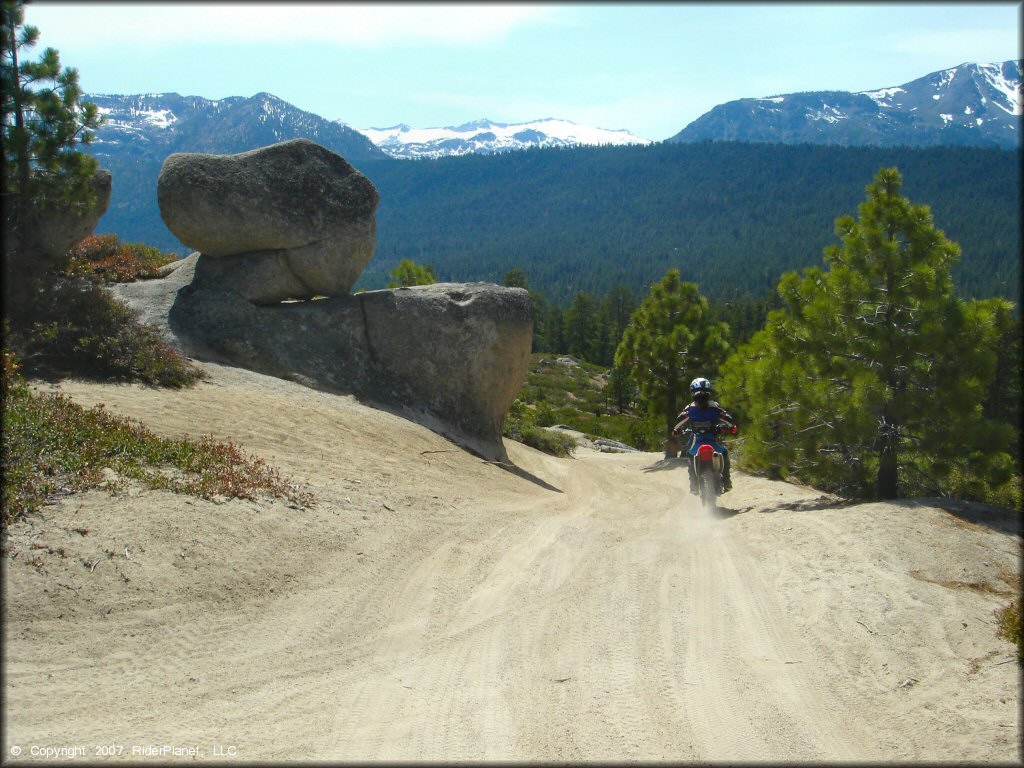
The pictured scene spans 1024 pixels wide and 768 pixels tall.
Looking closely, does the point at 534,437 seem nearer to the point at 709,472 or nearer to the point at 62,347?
the point at 709,472

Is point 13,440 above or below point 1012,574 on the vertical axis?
above

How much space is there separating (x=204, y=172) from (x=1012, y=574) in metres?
16.9

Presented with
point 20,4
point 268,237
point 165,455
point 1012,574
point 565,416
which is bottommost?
point 565,416

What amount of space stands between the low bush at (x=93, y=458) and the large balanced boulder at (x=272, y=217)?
8068 millimetres

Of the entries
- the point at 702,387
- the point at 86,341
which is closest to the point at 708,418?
the point at 702,387

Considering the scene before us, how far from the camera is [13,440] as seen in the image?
809 centimetres

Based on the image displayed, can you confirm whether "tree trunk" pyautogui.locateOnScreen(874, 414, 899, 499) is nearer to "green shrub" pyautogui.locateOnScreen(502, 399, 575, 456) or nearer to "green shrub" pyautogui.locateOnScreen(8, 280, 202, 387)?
"green shrub" pyautogui.locateOnScreen(8, 280, 202, 387)

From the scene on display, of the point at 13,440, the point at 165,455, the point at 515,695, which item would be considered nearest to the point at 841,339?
the point at 515,695

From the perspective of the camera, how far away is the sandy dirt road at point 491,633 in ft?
16.5

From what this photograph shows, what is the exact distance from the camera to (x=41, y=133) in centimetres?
1184

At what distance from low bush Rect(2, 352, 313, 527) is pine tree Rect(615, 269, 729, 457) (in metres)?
19.7

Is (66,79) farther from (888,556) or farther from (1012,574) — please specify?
(1012,574)

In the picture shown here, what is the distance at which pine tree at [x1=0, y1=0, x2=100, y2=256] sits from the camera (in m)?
11.5

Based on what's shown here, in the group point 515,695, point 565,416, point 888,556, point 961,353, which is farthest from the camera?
point 565,416
